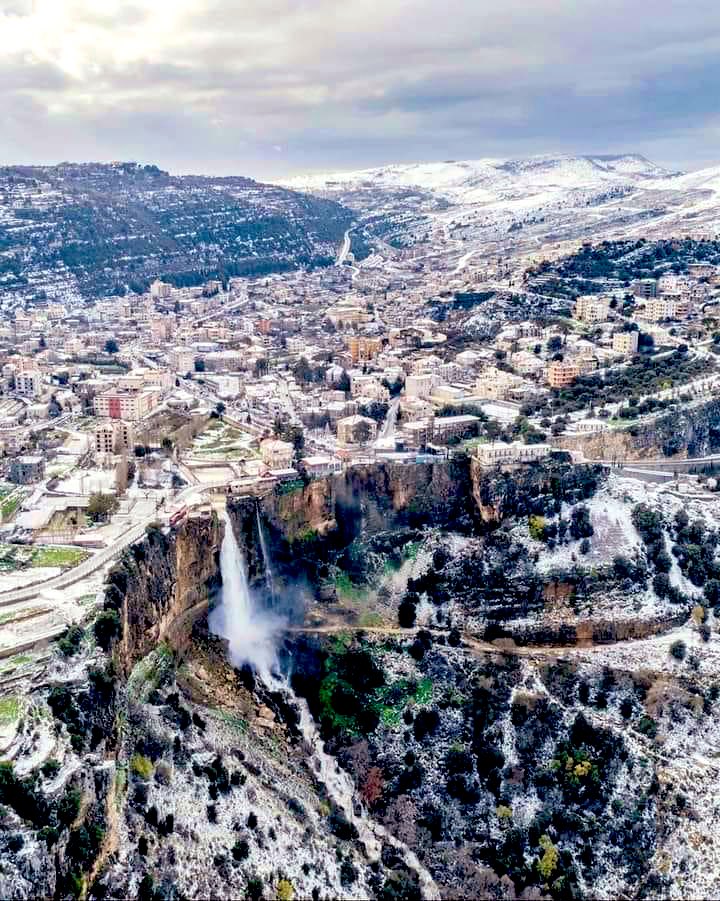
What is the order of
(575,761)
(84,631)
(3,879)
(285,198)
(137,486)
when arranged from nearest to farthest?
(3,879)
(84,631)
(575,761)
(137,486)
(285,198)

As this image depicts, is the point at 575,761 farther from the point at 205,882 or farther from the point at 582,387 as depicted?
the point at 582,387

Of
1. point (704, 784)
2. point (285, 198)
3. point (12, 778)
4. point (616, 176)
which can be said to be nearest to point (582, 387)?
point (704, 784)

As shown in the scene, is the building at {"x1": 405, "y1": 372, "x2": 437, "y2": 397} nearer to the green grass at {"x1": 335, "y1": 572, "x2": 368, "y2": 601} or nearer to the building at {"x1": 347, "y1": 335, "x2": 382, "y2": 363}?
the building at {"x1": 347, "y1": 335, "x2": 382, "y2": 363}

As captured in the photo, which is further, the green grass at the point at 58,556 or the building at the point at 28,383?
the building at the point at 28,383

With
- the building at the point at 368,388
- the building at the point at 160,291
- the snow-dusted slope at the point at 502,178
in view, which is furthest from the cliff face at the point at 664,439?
the snow-dusted slope at the point at 502,178

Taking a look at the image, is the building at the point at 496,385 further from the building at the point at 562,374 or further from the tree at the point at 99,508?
the tree at the point at 99,508

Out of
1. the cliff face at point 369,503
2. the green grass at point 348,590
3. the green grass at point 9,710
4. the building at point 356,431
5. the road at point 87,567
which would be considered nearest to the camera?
the green grass at point 9,710
